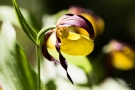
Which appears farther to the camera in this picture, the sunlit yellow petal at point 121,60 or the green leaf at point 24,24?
the sunlit yellow petal at point 121,60

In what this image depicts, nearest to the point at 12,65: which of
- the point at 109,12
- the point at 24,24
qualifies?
the point at 24,24

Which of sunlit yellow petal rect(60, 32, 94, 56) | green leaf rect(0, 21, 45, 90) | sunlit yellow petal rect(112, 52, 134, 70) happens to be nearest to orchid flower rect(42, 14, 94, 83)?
sunlit yellow petal rect(60, 32, 94, 56)

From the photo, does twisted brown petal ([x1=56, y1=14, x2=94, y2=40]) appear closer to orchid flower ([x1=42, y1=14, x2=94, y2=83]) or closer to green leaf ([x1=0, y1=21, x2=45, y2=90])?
orchid flower ([x1=42, y1=14, x2=94, y2=83])

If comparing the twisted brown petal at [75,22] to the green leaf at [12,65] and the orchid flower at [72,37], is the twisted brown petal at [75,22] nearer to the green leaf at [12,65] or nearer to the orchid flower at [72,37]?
the orchid flower at [72,37]

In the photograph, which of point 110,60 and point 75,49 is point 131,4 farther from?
point 75,49

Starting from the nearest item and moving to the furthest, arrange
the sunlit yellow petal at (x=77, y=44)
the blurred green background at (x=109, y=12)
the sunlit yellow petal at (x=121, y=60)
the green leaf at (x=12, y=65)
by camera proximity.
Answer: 1. the sunlit yellow petal at (x=77, y=44)
2. the green leaf at (x=12, y=65)
3. the sunlit yellow petal at (x=121, y=60)
4. the blurred green background at (x=109, y=12)

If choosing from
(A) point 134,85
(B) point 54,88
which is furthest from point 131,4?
(B) point 54,88

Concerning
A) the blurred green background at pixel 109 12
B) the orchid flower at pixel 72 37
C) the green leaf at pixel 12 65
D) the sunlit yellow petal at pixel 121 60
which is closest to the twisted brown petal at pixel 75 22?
the orchid flower at pixel 72 37
